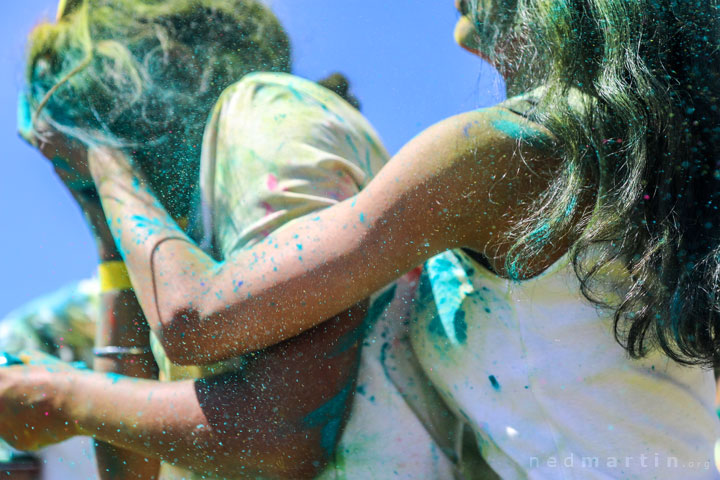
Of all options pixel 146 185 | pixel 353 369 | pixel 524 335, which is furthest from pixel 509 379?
pixel 146 185

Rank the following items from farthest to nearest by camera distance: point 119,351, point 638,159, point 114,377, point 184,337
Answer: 1. point 119,351
2. point 114,377
3. point 184,337
4. point 638,159

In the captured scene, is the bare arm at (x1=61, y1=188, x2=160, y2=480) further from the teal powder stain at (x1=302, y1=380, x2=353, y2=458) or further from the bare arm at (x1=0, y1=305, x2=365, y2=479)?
the teal powder stain at (x1=302, y1=380, x2=353, y2=458)

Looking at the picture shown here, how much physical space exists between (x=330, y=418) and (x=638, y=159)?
1.63 feet

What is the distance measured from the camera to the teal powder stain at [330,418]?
2.81ft

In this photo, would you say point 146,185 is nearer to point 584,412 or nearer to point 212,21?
point 212,21

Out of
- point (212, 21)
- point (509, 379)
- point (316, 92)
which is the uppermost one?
point (212, 21)

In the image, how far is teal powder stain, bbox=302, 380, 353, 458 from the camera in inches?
33.7

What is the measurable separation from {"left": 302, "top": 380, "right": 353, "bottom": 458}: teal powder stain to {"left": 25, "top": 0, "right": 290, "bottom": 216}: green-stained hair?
34 centimetres

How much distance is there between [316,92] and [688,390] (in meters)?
0.62

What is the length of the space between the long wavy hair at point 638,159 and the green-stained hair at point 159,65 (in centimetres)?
39

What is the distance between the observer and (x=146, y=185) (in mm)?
923

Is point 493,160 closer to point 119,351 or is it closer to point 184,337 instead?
point 184,337

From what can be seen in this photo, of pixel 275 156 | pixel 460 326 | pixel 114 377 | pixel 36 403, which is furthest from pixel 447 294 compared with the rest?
pixel 36 403

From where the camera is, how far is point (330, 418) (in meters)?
0.87
